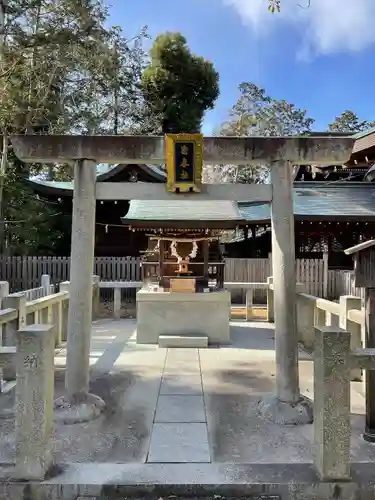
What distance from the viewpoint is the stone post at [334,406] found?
2.82m

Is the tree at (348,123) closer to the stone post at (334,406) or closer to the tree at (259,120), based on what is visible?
the tree at (259,120)

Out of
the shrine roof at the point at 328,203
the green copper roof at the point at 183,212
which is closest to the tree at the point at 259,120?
the shrine roof at the point at 328,203

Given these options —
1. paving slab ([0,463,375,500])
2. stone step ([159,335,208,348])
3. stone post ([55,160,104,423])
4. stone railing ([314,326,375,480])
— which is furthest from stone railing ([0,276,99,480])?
stone step ([159,335,208,348])

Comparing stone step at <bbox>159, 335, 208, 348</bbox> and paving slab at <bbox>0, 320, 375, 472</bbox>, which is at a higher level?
stone step at <bbox>159, 335, 208, 348</bbox>

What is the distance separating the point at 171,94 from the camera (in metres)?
24.9

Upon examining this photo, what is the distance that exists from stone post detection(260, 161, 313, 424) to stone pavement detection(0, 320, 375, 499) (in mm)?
330

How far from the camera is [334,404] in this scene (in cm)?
283

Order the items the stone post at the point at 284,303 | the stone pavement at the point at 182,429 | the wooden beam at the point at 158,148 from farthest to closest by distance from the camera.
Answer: the wooden beam at the point at 158,148
the stone post at the point at 284,303
the stone pavement at the point at 182,429

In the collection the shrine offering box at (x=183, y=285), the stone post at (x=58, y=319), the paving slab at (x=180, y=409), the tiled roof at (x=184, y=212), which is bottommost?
the paving slab at (x=180, y=409)

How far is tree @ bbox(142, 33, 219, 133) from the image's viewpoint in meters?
24.4

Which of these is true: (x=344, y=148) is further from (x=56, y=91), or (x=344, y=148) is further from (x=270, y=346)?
(x=56, y=91)

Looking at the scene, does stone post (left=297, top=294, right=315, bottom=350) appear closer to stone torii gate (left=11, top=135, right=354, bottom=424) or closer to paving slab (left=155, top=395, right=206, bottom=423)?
stone torii gate (left=11, top=135, right=354, bottom=424)

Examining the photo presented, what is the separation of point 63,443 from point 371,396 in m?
2.79

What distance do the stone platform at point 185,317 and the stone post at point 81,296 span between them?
11.0 feet
